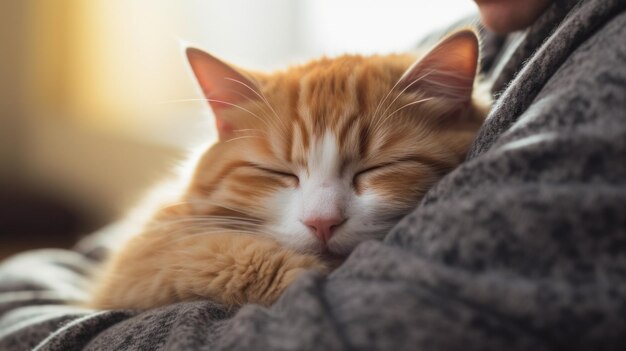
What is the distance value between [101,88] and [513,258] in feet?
12.1

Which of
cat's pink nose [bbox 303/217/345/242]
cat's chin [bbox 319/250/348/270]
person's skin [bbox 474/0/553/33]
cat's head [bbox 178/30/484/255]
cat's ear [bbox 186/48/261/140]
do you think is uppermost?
cat's ear [bbox 186/48/261/140]

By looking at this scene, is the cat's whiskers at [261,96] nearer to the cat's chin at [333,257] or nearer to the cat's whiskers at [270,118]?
the cat's whiskers at [270,118]

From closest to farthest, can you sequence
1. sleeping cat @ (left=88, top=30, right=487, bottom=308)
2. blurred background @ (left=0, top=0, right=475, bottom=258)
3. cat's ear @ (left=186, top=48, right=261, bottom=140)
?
sleeping cat @ (left=88, top=30, right=487, bottom=308) < cat's ear @ (left=186, top=48, right=261, bottom=140) < blurred background @ (left=0, top=0, right=475, bottom=258)

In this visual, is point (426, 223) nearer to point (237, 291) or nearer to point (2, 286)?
point (237, 291)

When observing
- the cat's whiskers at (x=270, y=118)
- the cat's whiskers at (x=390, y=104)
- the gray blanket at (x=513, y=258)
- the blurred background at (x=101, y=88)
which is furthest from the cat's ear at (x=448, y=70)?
the blurred background at (x=101, y=88)

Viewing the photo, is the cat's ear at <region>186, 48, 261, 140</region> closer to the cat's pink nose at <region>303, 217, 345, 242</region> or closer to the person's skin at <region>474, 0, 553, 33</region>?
the cat's pink nose at <region>303, 217, 345, 242</region>

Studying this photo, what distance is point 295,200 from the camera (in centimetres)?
95

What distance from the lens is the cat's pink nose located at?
2.83 ft

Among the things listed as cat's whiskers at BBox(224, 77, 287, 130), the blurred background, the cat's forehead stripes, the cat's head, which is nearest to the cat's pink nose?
the cat's head

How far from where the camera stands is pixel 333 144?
37.1 inches

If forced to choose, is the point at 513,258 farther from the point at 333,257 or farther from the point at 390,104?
the point at 390,104

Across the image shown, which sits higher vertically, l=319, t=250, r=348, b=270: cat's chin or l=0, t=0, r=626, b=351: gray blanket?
l=0, t=0, r=626, b=351: gray blanket

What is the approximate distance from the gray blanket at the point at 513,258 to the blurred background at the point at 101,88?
3.07m

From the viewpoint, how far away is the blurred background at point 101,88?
364 cm
